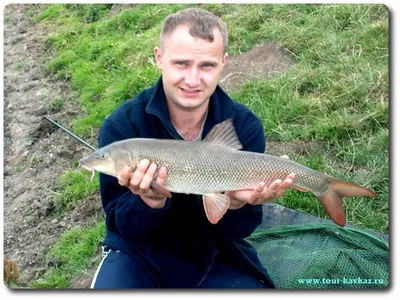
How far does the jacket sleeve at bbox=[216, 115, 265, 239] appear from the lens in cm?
207

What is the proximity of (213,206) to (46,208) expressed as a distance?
47.6 inches

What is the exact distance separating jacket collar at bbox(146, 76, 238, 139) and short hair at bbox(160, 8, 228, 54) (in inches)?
6.0

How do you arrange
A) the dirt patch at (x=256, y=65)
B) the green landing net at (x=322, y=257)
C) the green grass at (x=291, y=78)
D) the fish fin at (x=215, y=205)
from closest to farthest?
the fish fin at (x=215, y=205)
the green landing net at (x=322, y=257)
the green grass at (x=291, y=78)
the dirt patch at (x=256, y=65)

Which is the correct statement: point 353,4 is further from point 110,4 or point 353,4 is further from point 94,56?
point 94,56

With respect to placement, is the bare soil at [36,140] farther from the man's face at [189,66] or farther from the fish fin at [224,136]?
the fish fin at [224,136]

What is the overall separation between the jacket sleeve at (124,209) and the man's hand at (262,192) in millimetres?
211

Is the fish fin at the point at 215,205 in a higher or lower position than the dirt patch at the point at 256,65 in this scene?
higher

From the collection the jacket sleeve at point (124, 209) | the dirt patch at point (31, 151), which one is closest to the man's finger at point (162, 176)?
the jacket sleeve at point (124, 209)

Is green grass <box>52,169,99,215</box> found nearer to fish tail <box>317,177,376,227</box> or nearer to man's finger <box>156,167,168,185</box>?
man's finger <box>156,167,168,185</box>

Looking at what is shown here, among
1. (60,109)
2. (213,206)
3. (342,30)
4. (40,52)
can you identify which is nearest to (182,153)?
(213,206)

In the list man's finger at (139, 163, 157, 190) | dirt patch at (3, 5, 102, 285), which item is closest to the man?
man's finger at (139, 163, 157, 190)

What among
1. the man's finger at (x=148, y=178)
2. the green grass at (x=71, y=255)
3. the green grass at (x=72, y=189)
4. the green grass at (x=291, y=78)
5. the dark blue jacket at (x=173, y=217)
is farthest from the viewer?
the green grass at (x=72, y=189)

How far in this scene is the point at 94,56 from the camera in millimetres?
3312

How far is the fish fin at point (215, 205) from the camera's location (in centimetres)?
190
